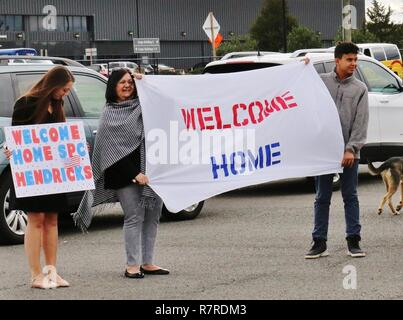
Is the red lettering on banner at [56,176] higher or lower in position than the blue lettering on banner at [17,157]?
lower

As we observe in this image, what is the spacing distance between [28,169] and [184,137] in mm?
1358

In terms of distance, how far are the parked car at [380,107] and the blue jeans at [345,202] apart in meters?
5.19

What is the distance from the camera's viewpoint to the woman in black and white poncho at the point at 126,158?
27.2ft

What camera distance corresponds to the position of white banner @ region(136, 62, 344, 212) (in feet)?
28.0

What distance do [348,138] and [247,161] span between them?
37.9 inches

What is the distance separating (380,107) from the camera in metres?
14.5

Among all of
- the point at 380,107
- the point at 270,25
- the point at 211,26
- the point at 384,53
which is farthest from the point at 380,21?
the point at 380,107

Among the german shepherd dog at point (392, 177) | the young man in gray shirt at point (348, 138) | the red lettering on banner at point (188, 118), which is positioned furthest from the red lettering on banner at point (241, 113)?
the german shepherd dog at point (392, 177)

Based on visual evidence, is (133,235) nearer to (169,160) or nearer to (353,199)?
(169,160)

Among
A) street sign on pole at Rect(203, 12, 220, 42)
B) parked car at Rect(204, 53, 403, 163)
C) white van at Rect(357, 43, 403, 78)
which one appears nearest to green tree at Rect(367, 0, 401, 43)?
white van at Rect(357, 43, 403, 78)

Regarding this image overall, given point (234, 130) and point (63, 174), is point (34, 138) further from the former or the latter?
point (234, 130)

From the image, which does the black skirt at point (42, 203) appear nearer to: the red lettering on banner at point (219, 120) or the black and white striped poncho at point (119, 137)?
the black and white striped poncho at point (119, 137)

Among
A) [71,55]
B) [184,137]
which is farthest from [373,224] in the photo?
[71,55]

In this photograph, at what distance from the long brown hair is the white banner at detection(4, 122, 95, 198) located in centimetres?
11
